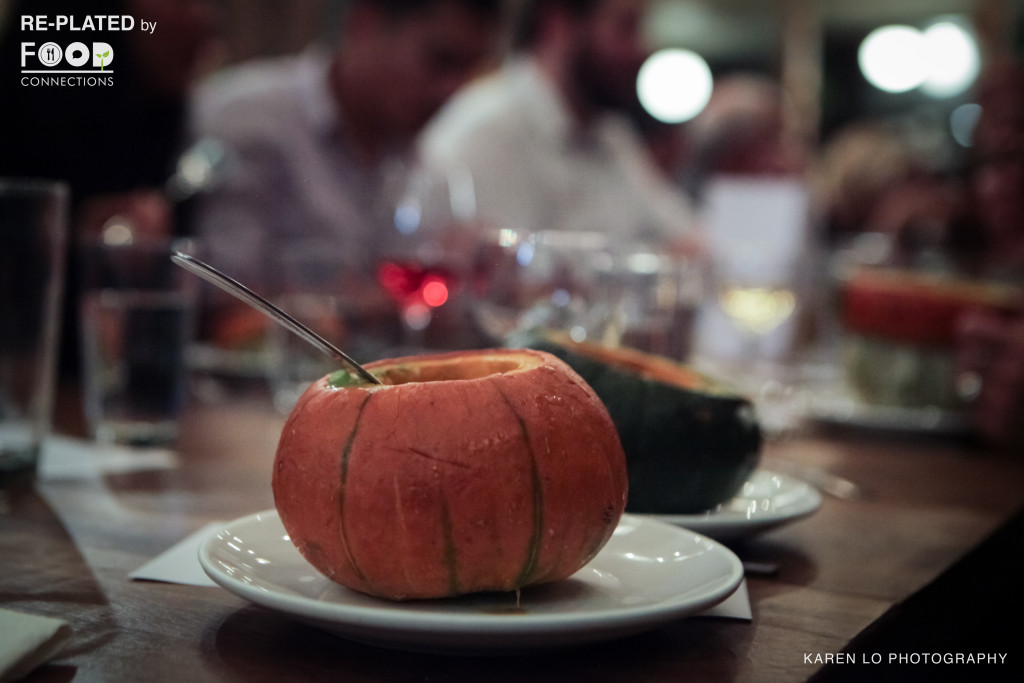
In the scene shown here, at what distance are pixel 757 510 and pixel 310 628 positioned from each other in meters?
0.32

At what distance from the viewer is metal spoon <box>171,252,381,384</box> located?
1.35ft

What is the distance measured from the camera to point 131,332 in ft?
3.21

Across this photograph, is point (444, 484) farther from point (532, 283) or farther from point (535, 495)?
point (532, 283)

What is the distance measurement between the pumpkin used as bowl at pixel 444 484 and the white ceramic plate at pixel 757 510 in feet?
0.54

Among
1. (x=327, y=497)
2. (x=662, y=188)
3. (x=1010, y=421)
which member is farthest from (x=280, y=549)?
(x=662, y=188)

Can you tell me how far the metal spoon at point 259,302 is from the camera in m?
0.41

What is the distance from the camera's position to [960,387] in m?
1.27

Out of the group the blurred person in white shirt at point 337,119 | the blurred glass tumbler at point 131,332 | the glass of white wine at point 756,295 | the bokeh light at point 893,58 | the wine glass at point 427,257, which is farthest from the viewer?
the bokeh light at point 893,58

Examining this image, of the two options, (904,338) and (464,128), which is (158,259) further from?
(464,128)

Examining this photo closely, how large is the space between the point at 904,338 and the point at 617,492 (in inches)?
36.7

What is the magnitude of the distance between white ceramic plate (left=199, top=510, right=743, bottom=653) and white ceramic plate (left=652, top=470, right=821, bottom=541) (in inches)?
2.4

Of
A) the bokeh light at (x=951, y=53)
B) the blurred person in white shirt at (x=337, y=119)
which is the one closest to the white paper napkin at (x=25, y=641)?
the blurred person in white shirt at (x=337, y=119)

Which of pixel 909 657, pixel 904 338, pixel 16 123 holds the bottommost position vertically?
pixel 909 657

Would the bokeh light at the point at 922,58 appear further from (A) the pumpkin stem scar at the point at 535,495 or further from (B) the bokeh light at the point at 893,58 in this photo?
(A) the pumpkin stem scar at the point at 535,495
